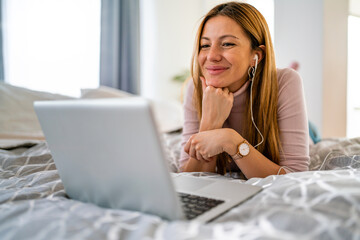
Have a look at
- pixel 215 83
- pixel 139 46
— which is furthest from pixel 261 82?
pixel 139 46

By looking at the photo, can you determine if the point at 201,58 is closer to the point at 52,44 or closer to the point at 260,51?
the point at 260,51

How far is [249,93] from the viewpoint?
1203 millimetres

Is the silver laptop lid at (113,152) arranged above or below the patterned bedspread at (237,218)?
above

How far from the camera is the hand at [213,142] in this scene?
100cm

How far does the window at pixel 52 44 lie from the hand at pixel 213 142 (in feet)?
7.77

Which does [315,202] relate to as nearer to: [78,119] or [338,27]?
[78,119]

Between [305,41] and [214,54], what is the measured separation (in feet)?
8.41

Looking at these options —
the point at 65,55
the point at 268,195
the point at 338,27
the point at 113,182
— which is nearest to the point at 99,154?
the point at 113,182

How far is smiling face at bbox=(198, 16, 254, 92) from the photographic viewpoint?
1.11 metres

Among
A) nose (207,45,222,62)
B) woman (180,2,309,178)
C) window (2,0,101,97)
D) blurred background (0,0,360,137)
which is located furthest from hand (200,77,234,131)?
window (2,0,101,97)

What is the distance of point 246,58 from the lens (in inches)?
44.9

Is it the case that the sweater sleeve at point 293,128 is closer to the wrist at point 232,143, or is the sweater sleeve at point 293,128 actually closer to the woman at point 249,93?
the woman at point 249,93

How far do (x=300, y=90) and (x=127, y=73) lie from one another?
2.66 meters

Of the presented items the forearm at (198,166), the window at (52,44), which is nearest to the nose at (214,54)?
the forearm at (198,166)
